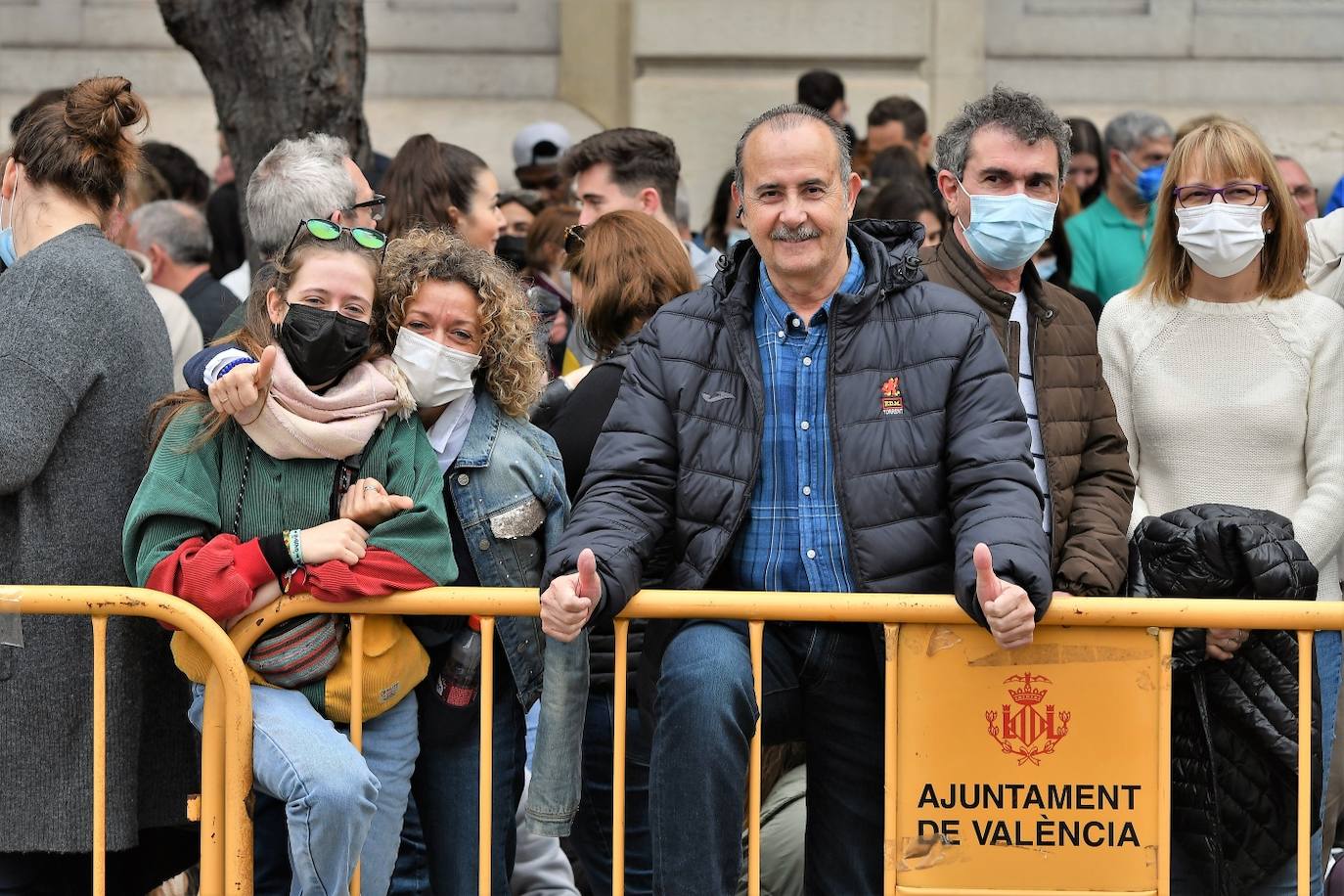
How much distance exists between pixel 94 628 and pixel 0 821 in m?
0.53

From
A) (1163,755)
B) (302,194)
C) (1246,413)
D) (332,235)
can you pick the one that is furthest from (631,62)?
(1163,755)

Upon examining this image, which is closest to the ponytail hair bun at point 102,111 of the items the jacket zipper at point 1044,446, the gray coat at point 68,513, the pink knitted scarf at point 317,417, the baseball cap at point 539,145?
the gray coat at point 68,513

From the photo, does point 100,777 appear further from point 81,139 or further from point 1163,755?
point 1163,755

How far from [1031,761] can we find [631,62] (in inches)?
280

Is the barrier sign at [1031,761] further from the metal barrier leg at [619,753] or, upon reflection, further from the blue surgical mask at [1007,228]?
the blue surgical mask at [1007,228]

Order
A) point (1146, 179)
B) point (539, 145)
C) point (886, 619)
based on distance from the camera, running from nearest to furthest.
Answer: point (886, 619) → point (1146, 179) → point (539, 145)

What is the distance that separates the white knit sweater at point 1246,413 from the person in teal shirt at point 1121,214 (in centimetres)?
278

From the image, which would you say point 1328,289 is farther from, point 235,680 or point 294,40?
point 294,40

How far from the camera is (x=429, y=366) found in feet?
13.7

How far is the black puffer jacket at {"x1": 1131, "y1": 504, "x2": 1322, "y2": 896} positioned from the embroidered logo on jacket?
28.9 inches

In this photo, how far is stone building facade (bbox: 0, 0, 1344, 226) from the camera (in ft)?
34.3

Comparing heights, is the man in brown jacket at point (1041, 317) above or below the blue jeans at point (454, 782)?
above

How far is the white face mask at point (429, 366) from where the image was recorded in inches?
164

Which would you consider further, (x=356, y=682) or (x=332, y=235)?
(x=332, y=235)
